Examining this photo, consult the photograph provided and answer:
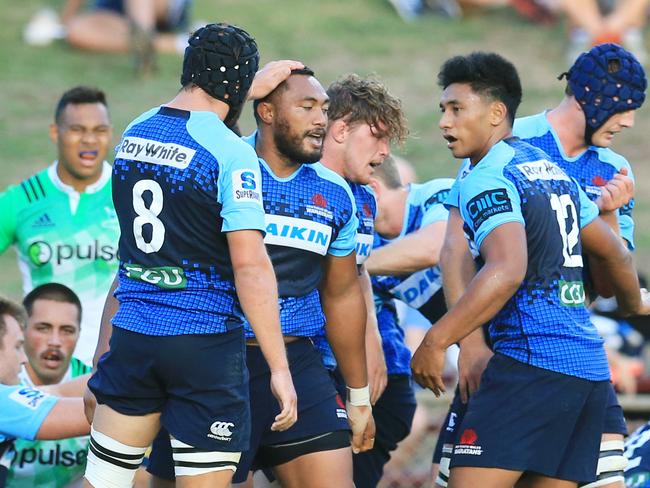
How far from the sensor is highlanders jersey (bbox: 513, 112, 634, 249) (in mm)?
6008

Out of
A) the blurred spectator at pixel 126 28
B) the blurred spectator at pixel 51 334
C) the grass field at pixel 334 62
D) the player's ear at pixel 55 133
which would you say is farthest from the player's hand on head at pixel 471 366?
the blurred spectator at pixel 126 28

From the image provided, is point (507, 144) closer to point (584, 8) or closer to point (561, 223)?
point (561, 223)

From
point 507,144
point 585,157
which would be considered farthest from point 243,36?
point 585,157

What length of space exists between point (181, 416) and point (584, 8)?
10816 mm

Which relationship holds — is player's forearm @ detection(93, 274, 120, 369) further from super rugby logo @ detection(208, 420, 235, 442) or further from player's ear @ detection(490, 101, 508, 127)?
player's ear @ detection(490, 101, 508, 127)

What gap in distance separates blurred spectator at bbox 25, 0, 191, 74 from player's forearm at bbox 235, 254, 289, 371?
30.7 feet

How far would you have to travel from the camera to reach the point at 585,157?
6066 millimetres

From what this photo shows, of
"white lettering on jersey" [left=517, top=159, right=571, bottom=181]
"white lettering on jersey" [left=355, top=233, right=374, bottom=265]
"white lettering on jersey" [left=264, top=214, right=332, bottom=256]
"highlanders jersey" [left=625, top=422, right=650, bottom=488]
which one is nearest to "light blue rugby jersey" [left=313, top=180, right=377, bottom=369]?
"white lettering on jersey" [left=355, top=233, right=374, bottom=265]

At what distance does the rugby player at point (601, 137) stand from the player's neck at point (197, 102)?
4.41ft

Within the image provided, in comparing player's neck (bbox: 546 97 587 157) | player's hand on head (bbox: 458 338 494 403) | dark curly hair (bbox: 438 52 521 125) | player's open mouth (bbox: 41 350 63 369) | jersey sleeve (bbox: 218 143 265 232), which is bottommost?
player's open mouth (bbox: 41 350 63 369)

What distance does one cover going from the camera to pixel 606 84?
19.2 ft

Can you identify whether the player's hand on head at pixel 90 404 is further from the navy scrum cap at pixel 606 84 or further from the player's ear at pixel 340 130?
the navy scrum cap at pixel 606 84

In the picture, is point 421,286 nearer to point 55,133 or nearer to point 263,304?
point 263,304

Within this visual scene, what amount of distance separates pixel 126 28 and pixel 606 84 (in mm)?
8837
